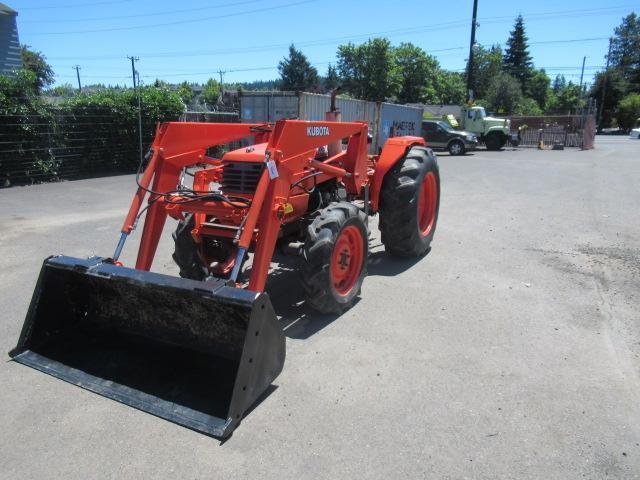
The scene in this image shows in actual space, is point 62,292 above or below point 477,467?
above

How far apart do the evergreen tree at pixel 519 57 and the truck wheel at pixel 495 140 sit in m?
51.9

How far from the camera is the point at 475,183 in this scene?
14.5 meters

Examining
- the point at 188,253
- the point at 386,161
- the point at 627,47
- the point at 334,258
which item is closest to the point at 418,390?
the point at 334,258

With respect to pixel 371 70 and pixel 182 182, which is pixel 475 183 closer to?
pixel 182 182

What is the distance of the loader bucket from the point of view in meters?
3.10

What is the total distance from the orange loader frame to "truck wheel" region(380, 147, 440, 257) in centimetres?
41

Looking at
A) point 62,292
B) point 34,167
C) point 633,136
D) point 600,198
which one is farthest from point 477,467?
point 633,136

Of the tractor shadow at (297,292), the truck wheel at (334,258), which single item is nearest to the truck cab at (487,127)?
the tractor shadow at (297,292)

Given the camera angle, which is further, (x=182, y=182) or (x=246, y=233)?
(x=182, y=182)

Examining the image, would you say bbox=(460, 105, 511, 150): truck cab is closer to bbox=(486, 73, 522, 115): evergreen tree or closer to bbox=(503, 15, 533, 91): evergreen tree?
bbox=(486, 73, 522, 115): evergreen tree

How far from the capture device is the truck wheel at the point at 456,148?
25547mm

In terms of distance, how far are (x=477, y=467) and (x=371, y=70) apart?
5165cm

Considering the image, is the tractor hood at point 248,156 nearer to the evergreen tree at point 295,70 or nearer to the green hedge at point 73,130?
the green hedge at point 73,130

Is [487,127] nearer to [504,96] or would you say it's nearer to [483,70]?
[504,96]
